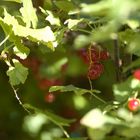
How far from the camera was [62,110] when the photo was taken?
5.47ft

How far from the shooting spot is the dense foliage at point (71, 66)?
0.80 meters

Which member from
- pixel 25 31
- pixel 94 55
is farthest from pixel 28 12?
pixel 94 55

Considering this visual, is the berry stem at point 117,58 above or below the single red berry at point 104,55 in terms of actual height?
above

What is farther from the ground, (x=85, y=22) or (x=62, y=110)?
(x=85, y=22)

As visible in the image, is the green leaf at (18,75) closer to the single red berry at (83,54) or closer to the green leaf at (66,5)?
the green leaf at (66,5)

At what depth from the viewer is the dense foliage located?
80 centimetres

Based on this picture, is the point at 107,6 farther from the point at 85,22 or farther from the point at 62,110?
the point at 62,110

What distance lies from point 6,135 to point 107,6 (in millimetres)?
1129

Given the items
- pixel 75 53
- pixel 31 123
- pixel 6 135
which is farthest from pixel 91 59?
pixel 6 135

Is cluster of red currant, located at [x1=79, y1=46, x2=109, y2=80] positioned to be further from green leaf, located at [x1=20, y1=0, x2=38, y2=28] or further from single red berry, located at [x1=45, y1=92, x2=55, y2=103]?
single red berry, located at [x1=45, y1=92, x2=55, y2=103]

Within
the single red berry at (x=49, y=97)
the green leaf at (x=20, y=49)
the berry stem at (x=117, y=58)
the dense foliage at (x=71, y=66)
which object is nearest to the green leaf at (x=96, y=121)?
the dense foliage at (x=71, y=66)

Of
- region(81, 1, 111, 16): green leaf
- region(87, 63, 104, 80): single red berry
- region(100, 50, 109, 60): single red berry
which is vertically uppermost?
region(81, 1, 111, 16): green leaf

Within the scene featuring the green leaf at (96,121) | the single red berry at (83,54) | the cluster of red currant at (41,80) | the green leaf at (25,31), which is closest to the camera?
the green leaf at (96,121)

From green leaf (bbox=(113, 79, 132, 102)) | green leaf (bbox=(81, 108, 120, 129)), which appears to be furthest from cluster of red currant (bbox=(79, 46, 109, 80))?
green leaf (bbox=(81, 108, 120, 129))
